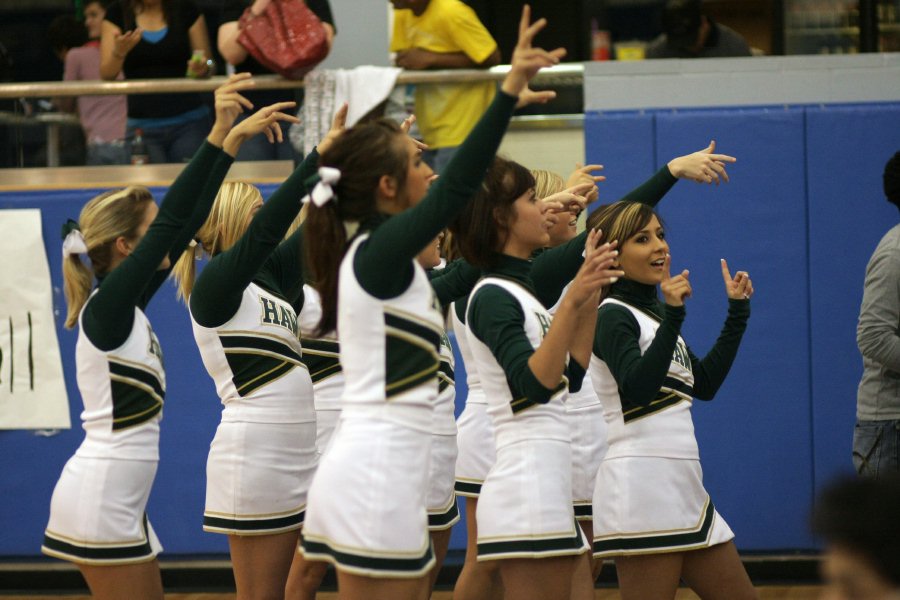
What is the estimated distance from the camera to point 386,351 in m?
2.32

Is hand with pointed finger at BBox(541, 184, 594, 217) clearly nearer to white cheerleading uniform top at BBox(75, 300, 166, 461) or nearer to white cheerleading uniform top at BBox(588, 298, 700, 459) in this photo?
white cheerleading uniform top at BBox(588, 298, 700, 459)

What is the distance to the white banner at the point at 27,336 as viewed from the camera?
559 cm

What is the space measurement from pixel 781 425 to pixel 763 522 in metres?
0.44

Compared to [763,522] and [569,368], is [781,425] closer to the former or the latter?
[763,522]

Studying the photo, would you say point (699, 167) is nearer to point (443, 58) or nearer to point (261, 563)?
point (261, 563)

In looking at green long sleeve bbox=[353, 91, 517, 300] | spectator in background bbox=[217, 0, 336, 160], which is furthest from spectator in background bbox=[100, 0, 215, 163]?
green long sleeve bbox=[353, 91, 517, 300]

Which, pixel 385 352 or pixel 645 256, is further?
pixel 645 256

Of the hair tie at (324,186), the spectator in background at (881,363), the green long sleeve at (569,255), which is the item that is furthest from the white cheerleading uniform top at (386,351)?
the spectator in background at (881,363)

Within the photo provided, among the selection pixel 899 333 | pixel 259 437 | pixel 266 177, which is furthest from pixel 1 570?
pixel 899 333

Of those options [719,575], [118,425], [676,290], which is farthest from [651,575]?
[118,425]

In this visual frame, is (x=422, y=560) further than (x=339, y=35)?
No

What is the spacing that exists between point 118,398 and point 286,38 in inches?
107

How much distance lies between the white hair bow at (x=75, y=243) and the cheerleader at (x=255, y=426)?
1.03 feet

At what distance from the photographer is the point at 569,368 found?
295 cm
